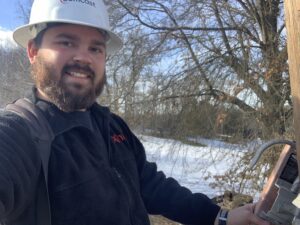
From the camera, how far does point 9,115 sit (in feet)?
5.57

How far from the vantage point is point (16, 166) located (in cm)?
158

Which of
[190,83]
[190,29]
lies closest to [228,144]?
[190,83]

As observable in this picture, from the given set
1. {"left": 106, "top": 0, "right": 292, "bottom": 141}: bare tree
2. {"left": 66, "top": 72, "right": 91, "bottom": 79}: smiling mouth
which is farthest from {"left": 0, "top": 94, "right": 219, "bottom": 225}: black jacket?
{"left": 106, "top": 0, "right": 292, "bottom": 141}: bare tree

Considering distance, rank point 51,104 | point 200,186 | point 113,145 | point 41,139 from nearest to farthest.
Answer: point 41,139 < point 51,104 < point 113,145 < point 200,186

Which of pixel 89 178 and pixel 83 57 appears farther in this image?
pixel 83 57

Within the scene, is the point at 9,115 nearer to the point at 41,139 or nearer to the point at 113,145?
the point at 41,139

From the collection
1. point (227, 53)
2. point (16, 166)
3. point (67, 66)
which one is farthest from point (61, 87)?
point (227, 53)

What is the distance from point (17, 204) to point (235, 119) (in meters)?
Result: 6.88

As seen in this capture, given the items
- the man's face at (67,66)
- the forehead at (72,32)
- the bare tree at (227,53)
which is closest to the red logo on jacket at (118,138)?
the man's face at (67,66)

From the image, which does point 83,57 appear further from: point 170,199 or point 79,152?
point 170,199

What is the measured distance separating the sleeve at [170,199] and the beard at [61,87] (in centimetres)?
44

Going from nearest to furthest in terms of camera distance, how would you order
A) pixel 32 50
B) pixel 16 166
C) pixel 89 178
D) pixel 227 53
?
pixel 16 166 → pixel 89 178 → pixel 32 50 → pixel 227 53

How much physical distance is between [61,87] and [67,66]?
0.10 metres

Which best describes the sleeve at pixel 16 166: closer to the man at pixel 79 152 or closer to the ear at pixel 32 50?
the man at pixel 79 152
